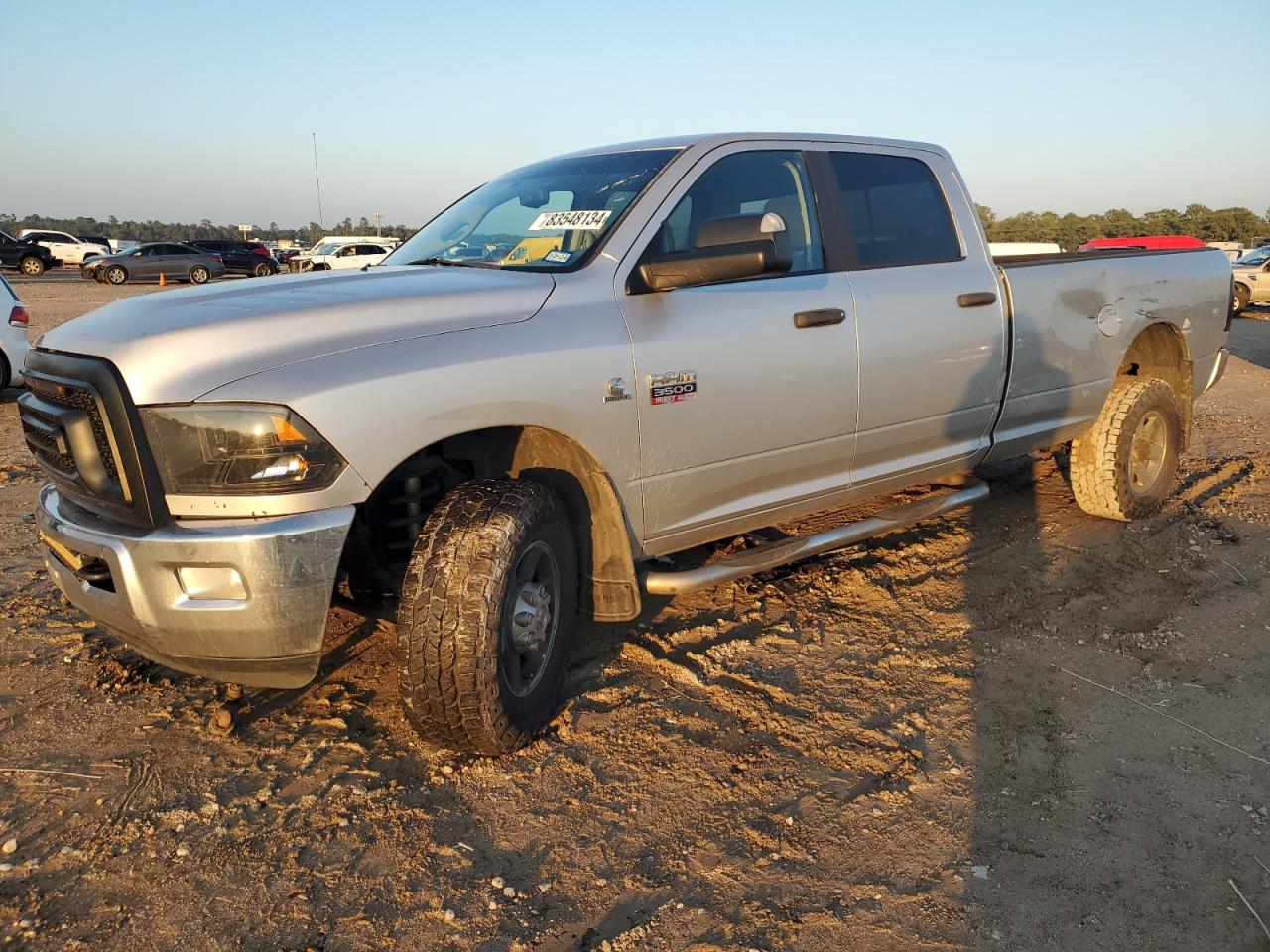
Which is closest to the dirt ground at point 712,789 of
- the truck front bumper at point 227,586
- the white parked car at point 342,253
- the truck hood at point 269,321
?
the truck front bumper at point 227,586

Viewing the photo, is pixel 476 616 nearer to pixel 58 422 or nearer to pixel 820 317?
pixel 58 422

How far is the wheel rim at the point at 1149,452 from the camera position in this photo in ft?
17.6

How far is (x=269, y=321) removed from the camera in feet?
8.43

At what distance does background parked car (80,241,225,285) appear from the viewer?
1240 inches

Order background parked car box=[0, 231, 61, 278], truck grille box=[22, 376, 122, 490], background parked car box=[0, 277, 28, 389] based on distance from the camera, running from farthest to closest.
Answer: background parked car box=[0, 231, 61, 278]
background parked car box=[0, 277, 28, 389]
truck grille box=[22, 376, 122, 490]

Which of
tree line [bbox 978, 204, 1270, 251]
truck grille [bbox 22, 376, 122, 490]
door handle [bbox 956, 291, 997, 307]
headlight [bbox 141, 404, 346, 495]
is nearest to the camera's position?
headlight [bbox 141, 404, 346, 495]

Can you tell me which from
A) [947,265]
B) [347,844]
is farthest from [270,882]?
[947,265]

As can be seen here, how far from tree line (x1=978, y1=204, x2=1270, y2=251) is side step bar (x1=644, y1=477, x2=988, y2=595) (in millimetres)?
47002

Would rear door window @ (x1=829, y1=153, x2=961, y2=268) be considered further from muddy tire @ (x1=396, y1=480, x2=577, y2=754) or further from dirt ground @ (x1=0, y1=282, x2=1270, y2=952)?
muddy tire @ (x1=396, y1=480, x2=577, y2=754)

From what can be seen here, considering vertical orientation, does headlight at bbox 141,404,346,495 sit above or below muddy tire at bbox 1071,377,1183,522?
above

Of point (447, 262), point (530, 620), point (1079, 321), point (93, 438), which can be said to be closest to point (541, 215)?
point (447, 262)

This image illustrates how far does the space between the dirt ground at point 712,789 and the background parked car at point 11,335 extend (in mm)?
5746

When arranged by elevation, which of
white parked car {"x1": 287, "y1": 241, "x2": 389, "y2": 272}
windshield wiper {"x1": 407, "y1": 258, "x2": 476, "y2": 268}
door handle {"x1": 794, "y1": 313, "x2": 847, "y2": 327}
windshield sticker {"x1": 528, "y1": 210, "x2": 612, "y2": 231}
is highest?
windshield sticker {"x1": 528, "y1": 210, "x2": 612, "y2": 231}

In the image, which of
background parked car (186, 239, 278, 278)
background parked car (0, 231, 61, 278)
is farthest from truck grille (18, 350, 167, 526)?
background parked car (0, 231, 61, 278)
